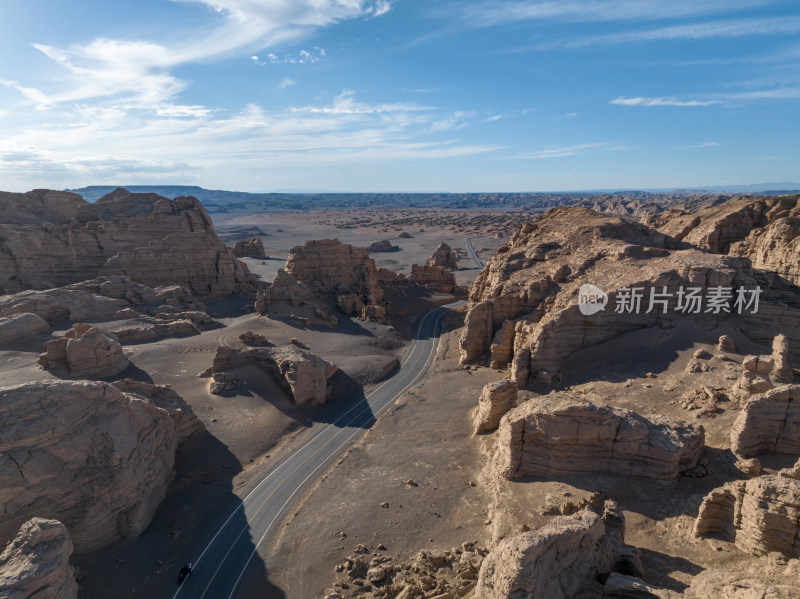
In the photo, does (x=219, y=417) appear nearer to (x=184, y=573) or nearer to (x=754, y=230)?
(x=184, y=573)

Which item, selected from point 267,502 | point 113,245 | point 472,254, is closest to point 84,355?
point 267,502

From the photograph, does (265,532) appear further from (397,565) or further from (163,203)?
(163,203)

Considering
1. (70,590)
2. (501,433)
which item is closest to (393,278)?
(501,433)

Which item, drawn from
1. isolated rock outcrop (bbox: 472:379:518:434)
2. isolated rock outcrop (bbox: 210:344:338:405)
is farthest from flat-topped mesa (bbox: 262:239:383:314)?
isolated rock outcrop (bbox: 472:379:518:434)

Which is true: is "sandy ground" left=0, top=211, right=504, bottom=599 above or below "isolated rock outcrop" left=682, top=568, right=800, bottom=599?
below

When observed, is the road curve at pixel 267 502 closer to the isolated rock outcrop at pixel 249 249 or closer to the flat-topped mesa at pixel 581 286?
the flat-topped mesa at pixel 581 286

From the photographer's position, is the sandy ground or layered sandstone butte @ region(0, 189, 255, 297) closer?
the sandy ground

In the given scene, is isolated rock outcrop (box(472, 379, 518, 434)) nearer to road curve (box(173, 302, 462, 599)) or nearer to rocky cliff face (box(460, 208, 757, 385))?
rocky cliff face (box(460, 208, 757, 385))
